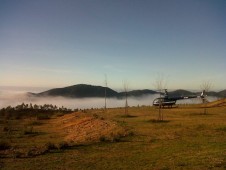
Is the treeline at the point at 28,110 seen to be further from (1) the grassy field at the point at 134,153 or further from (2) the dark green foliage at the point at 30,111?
(1) the grassy field at the point at 134,153

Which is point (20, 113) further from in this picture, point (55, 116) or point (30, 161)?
point (30, 161)

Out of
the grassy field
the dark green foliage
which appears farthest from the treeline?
the grassy field

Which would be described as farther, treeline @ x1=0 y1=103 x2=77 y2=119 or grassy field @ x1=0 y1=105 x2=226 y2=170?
treeline @ x1=0 y1=103 x2=77 y2=119

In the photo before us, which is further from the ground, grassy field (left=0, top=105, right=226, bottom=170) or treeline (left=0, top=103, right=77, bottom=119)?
treeline (left=0, top=103, right=77, bottom=119)

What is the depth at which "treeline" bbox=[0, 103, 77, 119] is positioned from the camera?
5759cm

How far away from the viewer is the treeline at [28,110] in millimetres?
57594

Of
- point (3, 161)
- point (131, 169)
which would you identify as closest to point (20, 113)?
point (3, 161)

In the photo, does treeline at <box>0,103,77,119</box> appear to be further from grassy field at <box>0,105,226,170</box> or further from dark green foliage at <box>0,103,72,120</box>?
grassy field at <box>0,105,226,170</box>

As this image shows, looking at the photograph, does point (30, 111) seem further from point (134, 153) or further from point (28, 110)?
point (134, 153)

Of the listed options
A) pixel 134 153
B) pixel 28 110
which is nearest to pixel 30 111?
pixel 28 110

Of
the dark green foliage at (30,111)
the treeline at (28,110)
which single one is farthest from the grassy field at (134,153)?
the treeline at (28,110)

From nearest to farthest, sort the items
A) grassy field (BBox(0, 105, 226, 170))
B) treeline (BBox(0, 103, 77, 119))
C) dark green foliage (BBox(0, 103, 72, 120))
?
grassy field (BBox(0, 105, 226, 170)) < dark green foliage (BBox(0, 103, 72, 120)) < treeline (BBox(0, 103, 77, 119))

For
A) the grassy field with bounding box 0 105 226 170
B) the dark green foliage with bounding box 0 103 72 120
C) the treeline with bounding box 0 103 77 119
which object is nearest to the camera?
the grassy field with bounding box 0 105 226 170

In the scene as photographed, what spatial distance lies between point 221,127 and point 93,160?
1462cm
